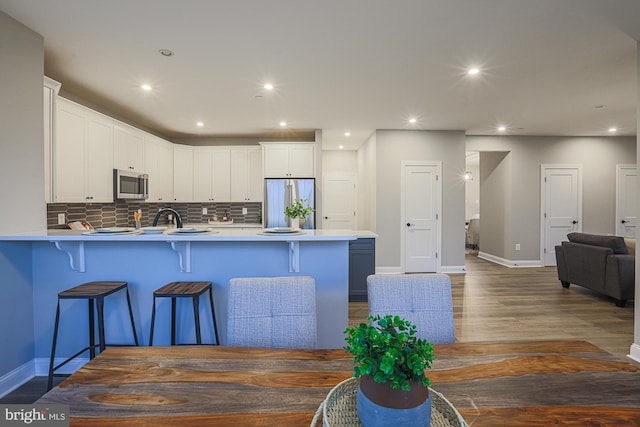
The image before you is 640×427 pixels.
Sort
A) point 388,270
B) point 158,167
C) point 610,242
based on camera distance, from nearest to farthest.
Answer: point 610,242 < point 158,167 < point 388,270

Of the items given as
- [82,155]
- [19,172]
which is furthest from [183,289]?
[82,155]

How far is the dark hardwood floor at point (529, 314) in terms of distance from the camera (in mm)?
3021

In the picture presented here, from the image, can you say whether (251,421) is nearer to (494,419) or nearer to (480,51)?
(494,419)

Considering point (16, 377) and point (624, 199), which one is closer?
point (16, 377)

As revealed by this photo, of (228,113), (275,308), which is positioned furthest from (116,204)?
(275,308)

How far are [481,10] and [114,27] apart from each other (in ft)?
8.81

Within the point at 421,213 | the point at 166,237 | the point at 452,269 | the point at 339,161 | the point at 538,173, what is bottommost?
the point at 452,269

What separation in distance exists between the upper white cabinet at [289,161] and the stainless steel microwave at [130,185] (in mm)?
1928

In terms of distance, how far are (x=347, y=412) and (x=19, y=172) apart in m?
2.79

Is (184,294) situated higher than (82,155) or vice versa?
(82,155)

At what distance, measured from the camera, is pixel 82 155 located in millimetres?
3258

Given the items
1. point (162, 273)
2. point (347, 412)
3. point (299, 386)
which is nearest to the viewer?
point (347, 412)

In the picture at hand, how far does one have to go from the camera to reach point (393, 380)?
671 mm

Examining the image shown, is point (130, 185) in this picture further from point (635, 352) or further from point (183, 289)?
point (635, 352)
